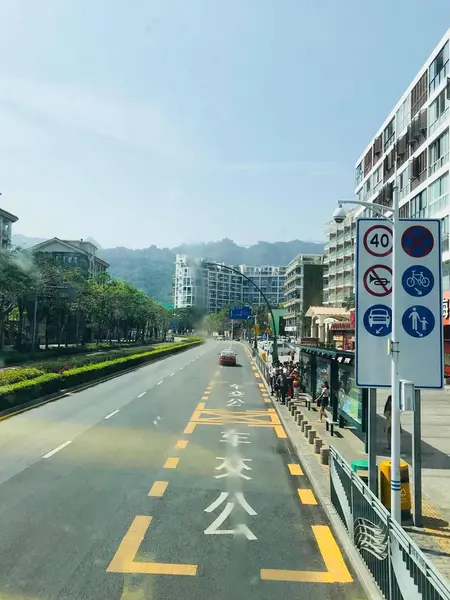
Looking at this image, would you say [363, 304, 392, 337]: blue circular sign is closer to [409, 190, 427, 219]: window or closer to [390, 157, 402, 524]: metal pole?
[390, 157, 402, 524]: metal pole

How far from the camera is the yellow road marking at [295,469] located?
44.3 ft

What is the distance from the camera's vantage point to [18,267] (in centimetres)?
4759

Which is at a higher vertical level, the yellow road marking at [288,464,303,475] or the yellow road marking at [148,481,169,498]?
the yellow road marking at [148,481,169,498]

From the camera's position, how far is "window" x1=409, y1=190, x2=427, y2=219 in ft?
127

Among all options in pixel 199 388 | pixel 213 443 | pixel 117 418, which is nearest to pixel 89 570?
pixel 213 443

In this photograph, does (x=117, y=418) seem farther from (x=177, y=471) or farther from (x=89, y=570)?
(x=89, y=570)

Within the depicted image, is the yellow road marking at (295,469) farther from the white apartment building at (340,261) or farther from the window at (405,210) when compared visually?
the white apartment building at (340,261)

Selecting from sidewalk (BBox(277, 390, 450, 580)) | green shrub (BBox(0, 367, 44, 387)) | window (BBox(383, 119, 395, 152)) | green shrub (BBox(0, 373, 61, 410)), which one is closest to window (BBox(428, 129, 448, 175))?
window (BBox(383, 119, 395, 152))

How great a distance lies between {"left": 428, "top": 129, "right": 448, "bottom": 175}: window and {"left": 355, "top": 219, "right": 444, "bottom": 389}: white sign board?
28.7m

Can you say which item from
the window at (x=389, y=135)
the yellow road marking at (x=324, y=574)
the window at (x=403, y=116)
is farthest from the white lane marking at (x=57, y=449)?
the window at (x=389, y=135)

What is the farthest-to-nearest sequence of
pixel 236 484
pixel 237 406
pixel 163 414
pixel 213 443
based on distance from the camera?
pixel 237 406 < pixel 163 414 < pixel 213 443 < pixel 236 484

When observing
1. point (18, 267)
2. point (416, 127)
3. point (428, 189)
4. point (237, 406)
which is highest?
point (416, 127)

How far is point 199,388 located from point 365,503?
25380 mm

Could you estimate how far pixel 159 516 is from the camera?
9977mm
